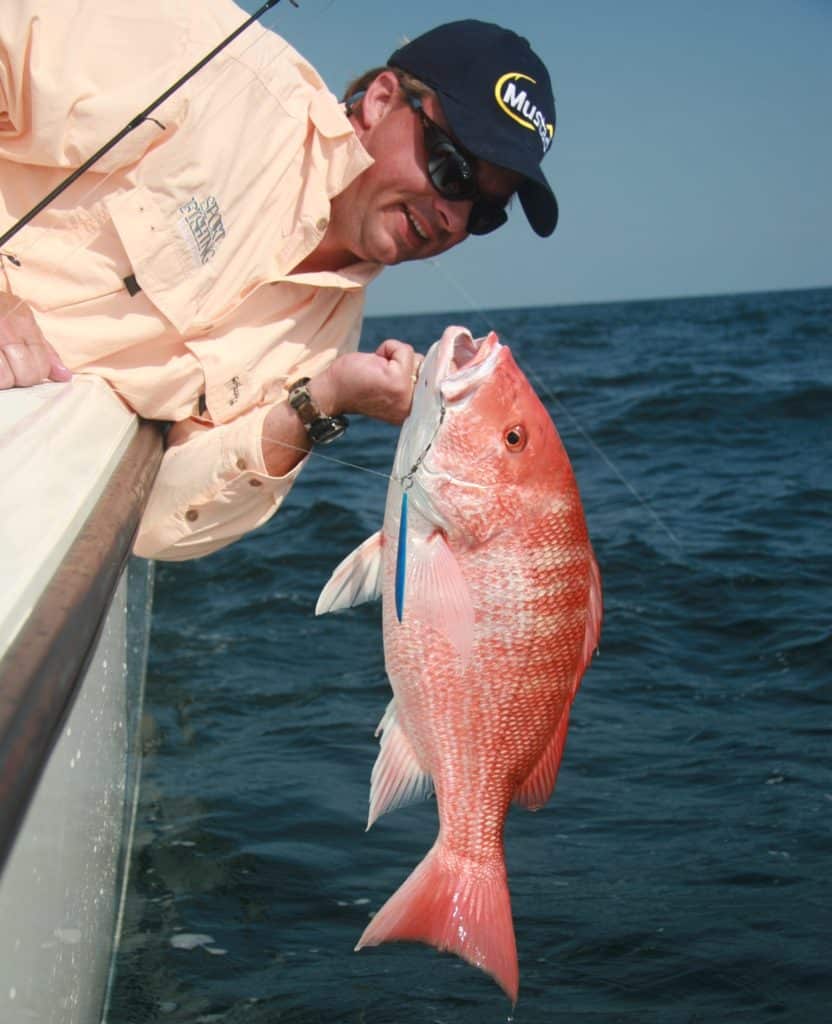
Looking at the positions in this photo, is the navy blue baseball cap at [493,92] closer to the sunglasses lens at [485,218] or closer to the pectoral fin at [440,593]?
the sunglasses lens at [485,218]

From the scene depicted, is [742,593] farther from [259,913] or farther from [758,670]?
[259,913]

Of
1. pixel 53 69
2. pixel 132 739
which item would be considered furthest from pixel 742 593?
pixel 53 69

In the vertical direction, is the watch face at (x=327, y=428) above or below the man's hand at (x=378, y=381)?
below

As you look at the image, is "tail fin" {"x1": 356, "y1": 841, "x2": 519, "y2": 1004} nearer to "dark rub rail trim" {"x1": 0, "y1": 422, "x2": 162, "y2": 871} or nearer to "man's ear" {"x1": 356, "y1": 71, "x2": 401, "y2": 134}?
"dark rub rail trim" {"x1": 0, "y1": 422, "x2": 162, "y2": 871}

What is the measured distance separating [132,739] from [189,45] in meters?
2.19

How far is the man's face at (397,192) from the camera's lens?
10.5 ft

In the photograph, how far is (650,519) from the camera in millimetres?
9195

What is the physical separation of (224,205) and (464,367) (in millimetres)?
1077

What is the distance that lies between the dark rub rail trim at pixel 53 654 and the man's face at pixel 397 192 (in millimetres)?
1269

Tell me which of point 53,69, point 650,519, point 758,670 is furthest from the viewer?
point 650,519

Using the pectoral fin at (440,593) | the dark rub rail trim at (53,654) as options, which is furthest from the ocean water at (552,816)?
the dark rub rail trim at (53,654)

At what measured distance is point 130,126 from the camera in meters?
2.79

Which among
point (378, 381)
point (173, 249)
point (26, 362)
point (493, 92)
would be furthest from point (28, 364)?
point (493, 92)

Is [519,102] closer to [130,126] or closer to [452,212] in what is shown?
[452,212]
